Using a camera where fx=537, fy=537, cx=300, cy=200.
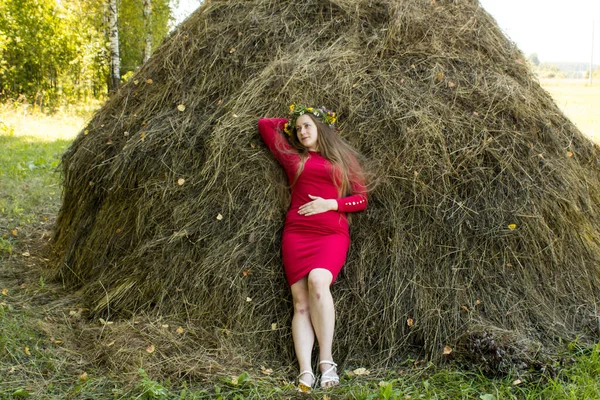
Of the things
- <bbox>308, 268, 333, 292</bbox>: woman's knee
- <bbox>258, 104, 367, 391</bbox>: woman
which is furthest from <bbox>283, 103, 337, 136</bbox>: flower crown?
<bbox>308, 268, 333, 292</bbox>: woman's knee

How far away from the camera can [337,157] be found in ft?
11.9

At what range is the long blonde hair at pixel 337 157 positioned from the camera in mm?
3605

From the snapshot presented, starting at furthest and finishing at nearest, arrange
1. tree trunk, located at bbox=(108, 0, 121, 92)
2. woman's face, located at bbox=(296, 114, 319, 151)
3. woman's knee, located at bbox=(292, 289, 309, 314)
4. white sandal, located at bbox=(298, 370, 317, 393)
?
tree trunk, located at bbox=(108, 0, 121, 92) → woman's face, located at bbox=(296, 114, 319, 151) → woman's knee, located at bbox=(292, 289, 309, 314) → white sandal, located at bbox=(298, 370, 317, 393)

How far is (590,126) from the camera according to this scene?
11.1 metres

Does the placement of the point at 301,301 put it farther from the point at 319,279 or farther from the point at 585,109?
the point at 585,109

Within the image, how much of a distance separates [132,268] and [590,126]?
10.4 m

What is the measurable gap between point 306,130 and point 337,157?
0.28m

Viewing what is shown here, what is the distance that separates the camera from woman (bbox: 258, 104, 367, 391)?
3242 millimetres

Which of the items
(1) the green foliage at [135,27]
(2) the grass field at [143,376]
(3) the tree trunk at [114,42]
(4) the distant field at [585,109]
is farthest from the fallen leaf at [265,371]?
(1) the green foliage at [135,27]

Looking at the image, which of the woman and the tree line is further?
the tree line

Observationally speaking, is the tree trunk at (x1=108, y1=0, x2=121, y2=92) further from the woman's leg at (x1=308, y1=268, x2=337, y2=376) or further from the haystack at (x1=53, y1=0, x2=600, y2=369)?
the woman's leg at (x1=308, y1=268, x2=337, y2=376)

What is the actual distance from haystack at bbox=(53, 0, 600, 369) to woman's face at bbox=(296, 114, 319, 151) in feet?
1.10

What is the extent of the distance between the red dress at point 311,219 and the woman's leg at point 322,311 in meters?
0.10

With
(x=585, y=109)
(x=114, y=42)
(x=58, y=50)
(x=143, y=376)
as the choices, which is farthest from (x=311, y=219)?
(x=58, y=50)
